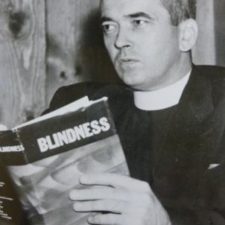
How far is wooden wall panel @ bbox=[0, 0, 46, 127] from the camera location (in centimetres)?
142

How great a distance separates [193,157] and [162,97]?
0.16 m

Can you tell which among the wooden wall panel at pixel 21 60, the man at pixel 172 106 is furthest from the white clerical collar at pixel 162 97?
the wooden wall panel at pixel 21 60

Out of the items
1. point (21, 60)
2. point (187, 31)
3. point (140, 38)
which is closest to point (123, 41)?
point (140, 38)

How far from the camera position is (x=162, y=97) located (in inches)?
44.1

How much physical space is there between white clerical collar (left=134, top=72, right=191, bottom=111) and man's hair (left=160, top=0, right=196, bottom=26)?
0.12 m

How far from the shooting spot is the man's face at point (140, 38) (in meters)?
1.04

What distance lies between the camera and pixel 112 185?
2.78ft

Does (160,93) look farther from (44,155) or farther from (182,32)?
→ (44,155)

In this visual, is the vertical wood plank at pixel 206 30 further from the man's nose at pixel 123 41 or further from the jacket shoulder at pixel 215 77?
the man's nose at pixel 123 41

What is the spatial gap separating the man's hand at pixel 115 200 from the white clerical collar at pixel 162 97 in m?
0.30

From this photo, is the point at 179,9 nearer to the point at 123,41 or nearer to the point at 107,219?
the point at 123,41

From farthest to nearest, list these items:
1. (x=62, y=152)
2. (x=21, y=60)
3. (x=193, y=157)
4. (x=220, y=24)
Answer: (x=21, y=60)
(x=220, y=24)
(x=193, y=157)
(x=62, y=152)

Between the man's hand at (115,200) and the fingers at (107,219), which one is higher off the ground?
the man's hand at (115,200)

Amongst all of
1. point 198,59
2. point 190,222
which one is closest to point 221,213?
point 190,222
